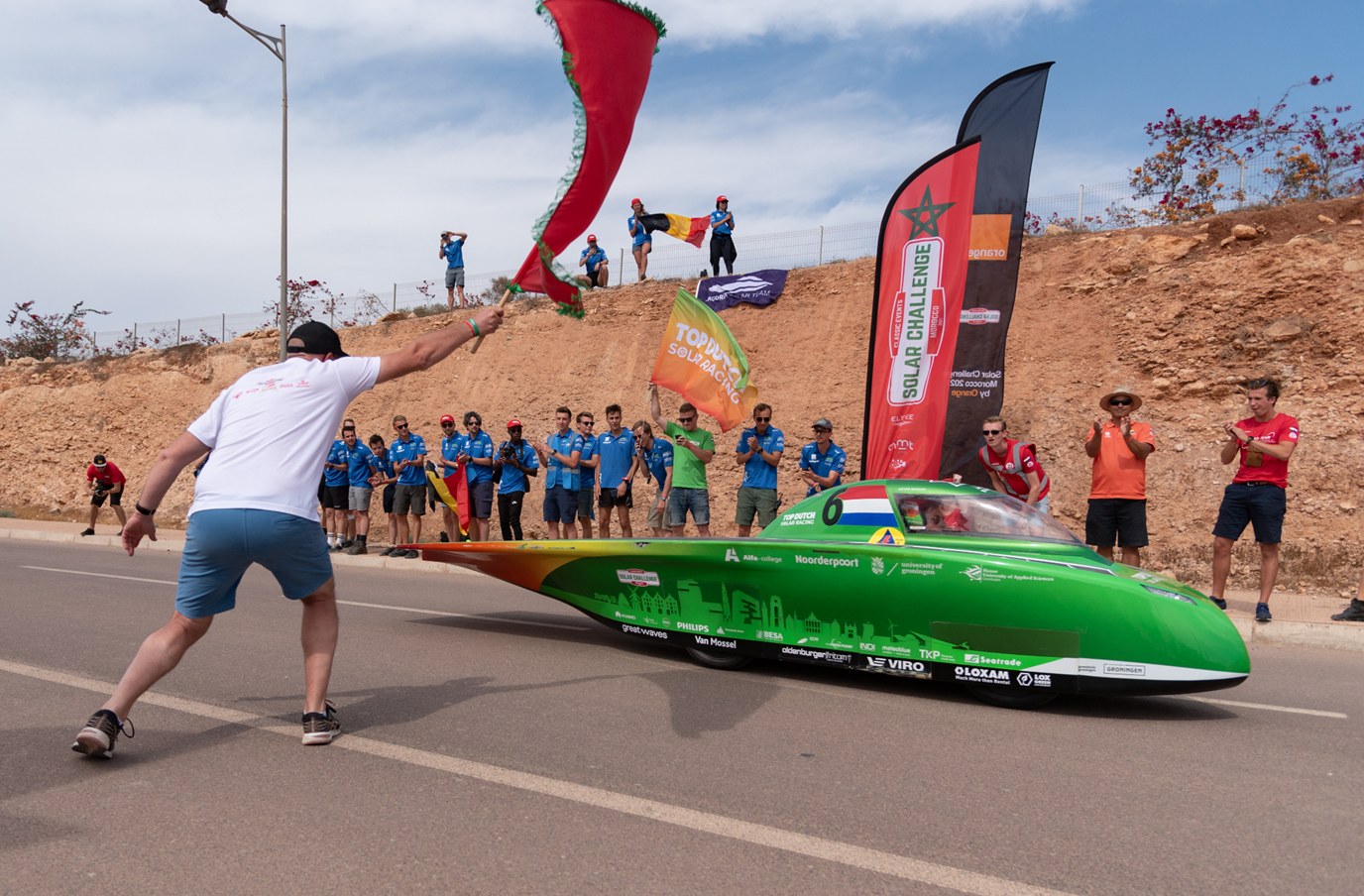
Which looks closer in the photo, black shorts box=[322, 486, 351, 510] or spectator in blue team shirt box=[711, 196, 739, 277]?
black shorts box=[322, 486, 351, 510]

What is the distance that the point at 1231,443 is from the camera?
9031mm

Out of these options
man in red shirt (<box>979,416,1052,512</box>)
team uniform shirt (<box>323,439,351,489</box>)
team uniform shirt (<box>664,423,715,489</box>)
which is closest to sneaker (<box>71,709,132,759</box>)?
man in red shirt (<box>979,416,1052,512</box>)

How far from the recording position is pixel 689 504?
11836mm

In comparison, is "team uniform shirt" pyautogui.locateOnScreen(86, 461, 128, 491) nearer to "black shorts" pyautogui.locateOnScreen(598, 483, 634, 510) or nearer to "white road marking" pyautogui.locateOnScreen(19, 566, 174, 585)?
"white road marking" pyautogui.locateOnScreen(19, 566, 174, 585)

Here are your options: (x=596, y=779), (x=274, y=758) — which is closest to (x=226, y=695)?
(x=274, y=758)

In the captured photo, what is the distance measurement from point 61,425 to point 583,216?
29.4m

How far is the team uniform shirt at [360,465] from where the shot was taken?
14.5 meters

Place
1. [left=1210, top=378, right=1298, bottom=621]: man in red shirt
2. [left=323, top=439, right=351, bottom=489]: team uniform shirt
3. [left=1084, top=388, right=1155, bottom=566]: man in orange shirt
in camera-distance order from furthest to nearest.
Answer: [left=323, top=439, right=351, bottom=489]: team uniform shirt, [left=1084, top=388, right=1155, bottom=566]: man in orange shirt, [left=1210, top=378, right=1298, bottom=621]: man in red shirt

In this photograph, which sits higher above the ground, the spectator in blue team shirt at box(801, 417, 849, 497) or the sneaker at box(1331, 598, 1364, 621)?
the spectator in blue team shirt at box(801, 417, 849, 497)

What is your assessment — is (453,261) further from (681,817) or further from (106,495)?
(681,817)

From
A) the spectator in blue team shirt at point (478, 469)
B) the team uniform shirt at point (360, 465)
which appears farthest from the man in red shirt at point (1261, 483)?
the team uniform shirt at point (360, 465)

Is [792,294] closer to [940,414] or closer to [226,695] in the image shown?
[940,414]

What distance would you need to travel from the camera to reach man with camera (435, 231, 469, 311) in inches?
881

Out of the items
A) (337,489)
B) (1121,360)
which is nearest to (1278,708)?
(1121,360)
